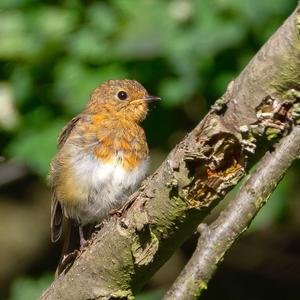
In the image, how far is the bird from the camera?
5.22 meters

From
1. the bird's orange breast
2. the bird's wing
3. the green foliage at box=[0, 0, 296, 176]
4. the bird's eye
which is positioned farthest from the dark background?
the bird's orange breast

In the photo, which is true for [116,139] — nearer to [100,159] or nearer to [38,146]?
[100,159]

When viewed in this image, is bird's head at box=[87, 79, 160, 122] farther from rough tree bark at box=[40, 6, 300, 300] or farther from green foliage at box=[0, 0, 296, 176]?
rough tree bark at box=[40, 6, 300, 300]

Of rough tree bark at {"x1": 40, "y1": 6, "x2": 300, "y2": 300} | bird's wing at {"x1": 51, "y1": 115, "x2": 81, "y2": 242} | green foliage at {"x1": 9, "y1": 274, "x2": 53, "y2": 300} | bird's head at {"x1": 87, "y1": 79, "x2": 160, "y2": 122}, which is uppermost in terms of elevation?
rough tree bark at {"x1": 40, "y1": 6, "x2": 300, "y2": 300}

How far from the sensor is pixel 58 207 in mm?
5707

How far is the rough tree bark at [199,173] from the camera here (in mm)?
2803

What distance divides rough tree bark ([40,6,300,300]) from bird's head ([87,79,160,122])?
205 cm

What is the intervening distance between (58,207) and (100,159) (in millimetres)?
630

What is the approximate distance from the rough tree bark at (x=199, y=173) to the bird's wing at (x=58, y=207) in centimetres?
182

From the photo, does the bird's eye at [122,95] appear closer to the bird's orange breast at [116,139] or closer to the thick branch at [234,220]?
the bird's orange breast at [116,139]

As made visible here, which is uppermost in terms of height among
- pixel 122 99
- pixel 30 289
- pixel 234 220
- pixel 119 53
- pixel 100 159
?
pixel 119 53

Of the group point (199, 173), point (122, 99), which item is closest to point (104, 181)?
point (122, 99)

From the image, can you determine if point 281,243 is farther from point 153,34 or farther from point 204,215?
point 204,215

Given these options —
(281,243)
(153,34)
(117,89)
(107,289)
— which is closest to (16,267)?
(281,243)
